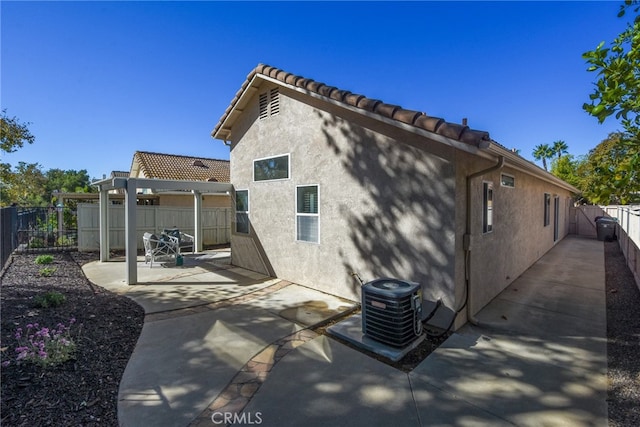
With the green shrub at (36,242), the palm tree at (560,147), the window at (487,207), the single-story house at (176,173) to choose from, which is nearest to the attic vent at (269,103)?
the window at (487,207)

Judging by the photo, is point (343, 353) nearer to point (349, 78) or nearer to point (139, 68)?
point (139, 68)

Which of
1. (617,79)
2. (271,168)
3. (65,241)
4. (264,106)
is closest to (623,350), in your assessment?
(617,79)

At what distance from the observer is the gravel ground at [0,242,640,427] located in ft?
8.44

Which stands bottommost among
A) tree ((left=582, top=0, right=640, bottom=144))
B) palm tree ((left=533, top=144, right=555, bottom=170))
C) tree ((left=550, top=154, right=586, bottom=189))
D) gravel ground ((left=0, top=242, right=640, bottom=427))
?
gravel ground ((left=0, top=242, right=640, bottom=427))

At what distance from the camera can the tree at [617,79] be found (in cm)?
250

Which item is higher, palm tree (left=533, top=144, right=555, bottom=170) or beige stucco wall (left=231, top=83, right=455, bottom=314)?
palm tree (left=533, top=144, right=555, bottom=170)

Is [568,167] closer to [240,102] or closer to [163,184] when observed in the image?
[240,102]

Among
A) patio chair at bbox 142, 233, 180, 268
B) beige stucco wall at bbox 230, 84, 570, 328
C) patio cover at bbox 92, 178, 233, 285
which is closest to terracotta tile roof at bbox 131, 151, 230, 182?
patio cover at bbox 92, 178, 233, 285

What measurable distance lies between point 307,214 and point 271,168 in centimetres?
193

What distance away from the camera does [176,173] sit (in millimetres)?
16219

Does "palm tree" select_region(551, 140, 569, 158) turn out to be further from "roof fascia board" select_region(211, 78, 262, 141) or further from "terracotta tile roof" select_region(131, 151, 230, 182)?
"roof fascia board" select_region(211, 78, 262, 141)

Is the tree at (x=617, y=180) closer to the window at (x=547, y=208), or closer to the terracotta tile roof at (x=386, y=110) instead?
the terracotta tile roof at (x=386, y=110)

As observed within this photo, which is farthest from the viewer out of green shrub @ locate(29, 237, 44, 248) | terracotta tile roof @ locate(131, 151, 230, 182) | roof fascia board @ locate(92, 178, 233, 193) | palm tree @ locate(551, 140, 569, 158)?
palm tree @ locate(551, 140, 569, 158)

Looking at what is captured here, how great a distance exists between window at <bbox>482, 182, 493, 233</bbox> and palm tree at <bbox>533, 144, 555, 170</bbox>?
46.0 m
